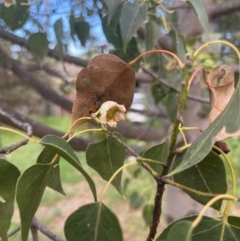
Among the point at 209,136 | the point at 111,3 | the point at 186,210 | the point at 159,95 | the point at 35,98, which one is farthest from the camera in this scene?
the point at 35,98

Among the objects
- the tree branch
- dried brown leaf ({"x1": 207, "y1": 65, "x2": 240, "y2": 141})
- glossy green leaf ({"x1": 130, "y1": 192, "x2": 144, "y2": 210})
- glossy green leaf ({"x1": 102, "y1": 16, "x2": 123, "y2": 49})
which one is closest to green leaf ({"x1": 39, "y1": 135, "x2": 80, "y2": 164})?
dried brown leaf ({"x1": 207, "y1": 65, "x2": 240, "y2": 141})

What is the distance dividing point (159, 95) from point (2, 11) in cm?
50

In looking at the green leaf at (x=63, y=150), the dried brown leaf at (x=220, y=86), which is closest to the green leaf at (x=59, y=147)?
the green leaf at (x=63, y=150)

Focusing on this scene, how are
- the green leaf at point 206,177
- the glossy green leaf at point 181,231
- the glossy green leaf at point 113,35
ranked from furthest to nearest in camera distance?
the glossy green leaf at point 113,35 < the green leaf at point 206,177 < the glossy green leaf at point 181,231

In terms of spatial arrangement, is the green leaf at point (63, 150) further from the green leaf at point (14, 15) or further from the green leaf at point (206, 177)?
the green leaf at point (14, 15)

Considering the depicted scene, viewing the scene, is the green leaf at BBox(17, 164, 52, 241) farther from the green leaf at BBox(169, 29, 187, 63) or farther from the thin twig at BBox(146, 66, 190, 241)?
the green leaf at BBox(169, 29, 187, 63)

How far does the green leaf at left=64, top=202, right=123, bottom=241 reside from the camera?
0.30 m

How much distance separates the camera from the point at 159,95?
3.41ft

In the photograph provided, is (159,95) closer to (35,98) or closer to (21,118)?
(21,118)

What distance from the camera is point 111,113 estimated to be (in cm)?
38

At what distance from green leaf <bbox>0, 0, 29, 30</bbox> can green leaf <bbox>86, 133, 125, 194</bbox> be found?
33cm

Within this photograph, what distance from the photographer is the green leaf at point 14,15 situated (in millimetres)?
642

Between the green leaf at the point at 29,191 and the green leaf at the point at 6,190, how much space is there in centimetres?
2

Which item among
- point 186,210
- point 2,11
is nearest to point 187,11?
point 186,210
